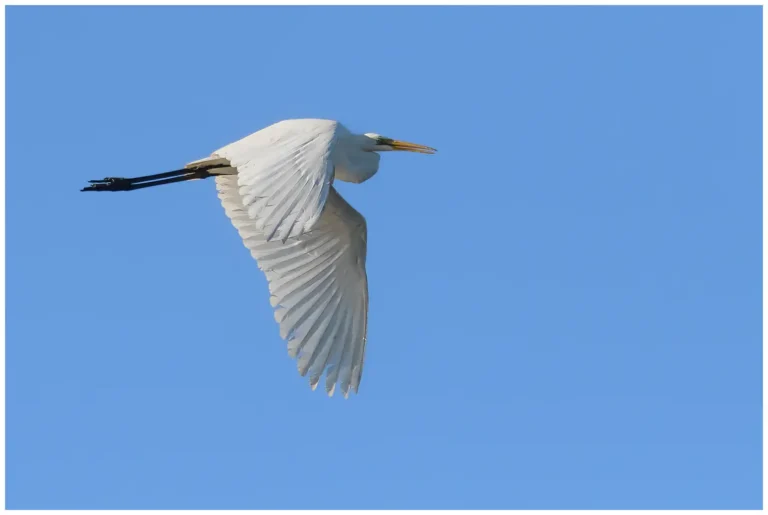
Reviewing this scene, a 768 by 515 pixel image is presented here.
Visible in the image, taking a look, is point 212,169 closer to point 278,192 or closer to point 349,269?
point 349,269

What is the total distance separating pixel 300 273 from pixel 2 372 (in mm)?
2281

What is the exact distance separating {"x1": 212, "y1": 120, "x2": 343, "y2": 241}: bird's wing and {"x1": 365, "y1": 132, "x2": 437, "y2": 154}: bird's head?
1.66m

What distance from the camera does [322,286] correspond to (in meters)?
10.4

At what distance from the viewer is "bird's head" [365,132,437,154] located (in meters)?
10.9

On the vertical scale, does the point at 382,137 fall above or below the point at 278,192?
above

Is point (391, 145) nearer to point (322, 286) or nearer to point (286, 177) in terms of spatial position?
point (322, 286)

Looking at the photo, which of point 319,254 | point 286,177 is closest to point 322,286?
point 319,254

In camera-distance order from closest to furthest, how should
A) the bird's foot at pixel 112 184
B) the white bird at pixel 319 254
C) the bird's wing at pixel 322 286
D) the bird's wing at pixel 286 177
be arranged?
1. the bird's wing at pixel 286 177
2. the white bird at pixel 319 254
3. the bird's wing at pixel 322 286
4. the bird's foot at pixel 112 184

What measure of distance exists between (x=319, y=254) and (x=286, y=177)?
252 cm

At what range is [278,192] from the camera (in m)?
8.00

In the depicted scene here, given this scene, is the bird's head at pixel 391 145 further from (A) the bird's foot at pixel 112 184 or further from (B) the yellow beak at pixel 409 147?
(A) the bird's foot at pixel 112 184

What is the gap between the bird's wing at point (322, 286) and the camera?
10047 millimetres

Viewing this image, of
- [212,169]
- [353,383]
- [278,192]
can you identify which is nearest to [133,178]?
[212,169]

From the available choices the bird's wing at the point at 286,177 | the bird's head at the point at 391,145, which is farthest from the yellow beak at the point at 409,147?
the bird's wing at the point at 286,177
